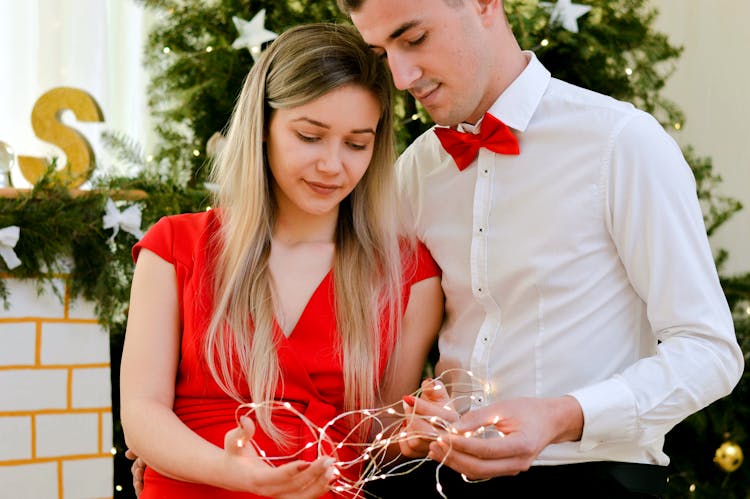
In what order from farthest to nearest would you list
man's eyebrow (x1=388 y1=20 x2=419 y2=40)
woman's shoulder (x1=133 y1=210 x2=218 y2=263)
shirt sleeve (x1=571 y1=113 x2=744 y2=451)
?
woman's shoulder (x1=133 y1=210 x2=218 y2=263), man's eyebrow (x1=388 y1=20 x2=419 y2=40), shirt sleeve (x1=571 y1=113 x2=744 y2=451)

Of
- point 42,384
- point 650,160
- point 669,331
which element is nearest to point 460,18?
point 650,160

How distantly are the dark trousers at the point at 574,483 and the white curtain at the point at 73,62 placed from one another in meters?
1.88

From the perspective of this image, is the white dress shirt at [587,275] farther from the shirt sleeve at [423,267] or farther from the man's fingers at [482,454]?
the man's fingers at [482,454]

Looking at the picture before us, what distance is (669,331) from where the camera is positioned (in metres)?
1.75

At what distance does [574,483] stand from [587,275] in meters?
0.38

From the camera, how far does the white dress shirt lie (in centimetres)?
172

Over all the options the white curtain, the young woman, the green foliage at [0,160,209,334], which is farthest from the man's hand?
the white curtain

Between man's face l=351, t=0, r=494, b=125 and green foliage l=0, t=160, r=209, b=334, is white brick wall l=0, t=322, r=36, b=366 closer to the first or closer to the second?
green foliage l=0, t=160, r=209, b=334

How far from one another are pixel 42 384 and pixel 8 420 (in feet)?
0.40

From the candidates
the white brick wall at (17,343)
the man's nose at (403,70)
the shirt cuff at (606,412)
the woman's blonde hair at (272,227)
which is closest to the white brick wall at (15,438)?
the white brick wall at (17,343)

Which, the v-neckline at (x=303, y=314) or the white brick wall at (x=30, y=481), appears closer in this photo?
the v-neckline at (x=303, y=314)

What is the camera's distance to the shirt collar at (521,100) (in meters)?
1.90

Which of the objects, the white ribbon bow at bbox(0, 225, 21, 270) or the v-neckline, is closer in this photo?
the v-neckline

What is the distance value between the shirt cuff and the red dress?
17.6 inches
